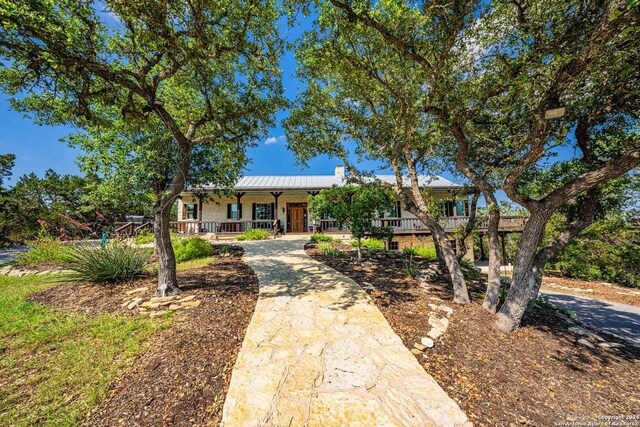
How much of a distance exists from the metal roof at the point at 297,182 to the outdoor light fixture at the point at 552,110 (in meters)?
11.0

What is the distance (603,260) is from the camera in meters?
9.66

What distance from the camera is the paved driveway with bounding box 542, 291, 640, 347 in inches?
179

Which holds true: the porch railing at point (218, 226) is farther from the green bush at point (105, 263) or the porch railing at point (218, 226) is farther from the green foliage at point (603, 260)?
the green foliage at point (603, 260)

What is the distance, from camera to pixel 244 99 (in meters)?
5.43

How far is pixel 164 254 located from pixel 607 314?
10241mm

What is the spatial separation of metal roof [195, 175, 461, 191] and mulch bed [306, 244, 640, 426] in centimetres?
1070

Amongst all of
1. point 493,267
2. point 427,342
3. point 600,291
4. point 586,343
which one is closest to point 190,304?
point 427,342

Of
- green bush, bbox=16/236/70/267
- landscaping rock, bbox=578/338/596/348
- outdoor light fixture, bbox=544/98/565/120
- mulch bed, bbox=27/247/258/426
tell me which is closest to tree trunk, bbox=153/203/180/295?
mulch bed, bbox=27/247/258/426

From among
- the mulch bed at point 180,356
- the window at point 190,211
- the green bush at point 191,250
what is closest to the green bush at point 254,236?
the green bush at point 191,250

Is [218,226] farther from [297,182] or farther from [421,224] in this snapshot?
[421,224]

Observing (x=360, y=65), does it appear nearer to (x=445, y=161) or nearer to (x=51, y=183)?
(x=445, y=161)

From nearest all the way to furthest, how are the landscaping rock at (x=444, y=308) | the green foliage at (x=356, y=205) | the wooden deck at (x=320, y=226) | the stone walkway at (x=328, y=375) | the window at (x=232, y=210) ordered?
the stone walkway at (x=328, y=375), the landscaping rock at (x=444, y=308), the green foliage at (x=356, y=205), the wooden deck at (x=320, y=226), the window at (x=232, y=210)

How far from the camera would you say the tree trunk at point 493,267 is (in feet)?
12.0

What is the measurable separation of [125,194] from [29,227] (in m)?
12.0
